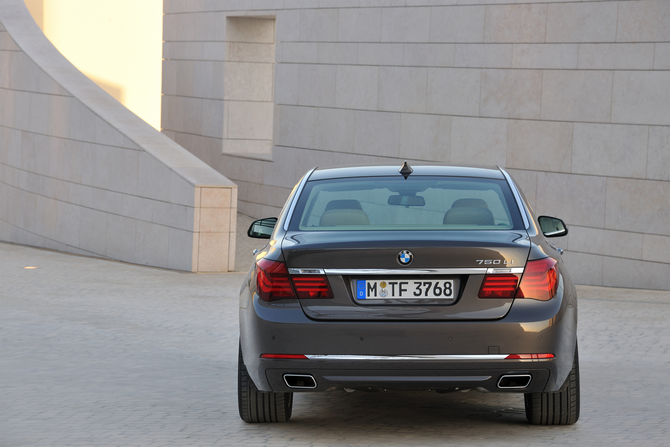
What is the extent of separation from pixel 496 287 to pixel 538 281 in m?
0.23

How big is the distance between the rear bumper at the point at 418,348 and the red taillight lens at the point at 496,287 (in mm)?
70

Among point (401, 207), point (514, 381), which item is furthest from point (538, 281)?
point (401, 207)

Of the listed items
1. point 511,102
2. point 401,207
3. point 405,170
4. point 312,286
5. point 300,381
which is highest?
point 511,102

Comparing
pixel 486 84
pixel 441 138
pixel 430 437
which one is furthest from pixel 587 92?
pixel 430 437

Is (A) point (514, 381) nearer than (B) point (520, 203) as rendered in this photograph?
Yes

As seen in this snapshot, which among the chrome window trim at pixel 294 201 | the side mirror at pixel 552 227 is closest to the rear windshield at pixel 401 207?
the chrome window trim at pixel 294 201

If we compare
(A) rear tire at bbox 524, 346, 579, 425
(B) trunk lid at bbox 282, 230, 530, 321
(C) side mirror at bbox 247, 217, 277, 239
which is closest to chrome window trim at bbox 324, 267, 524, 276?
(B) trunk lid at bbox 282, 230, 530, 321

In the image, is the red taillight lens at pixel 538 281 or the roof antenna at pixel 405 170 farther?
the roof antenna at pixel 405 170

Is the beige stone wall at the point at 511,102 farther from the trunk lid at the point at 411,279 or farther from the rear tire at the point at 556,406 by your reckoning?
the trunk lid at the point at 411,279

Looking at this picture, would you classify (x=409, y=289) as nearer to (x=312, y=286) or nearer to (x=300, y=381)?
(x=312, y=286)

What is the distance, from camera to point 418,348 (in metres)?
4.96

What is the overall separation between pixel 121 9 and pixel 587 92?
1837 cm

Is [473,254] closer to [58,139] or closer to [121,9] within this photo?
[58,139]

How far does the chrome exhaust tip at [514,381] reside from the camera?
16.5 ft
